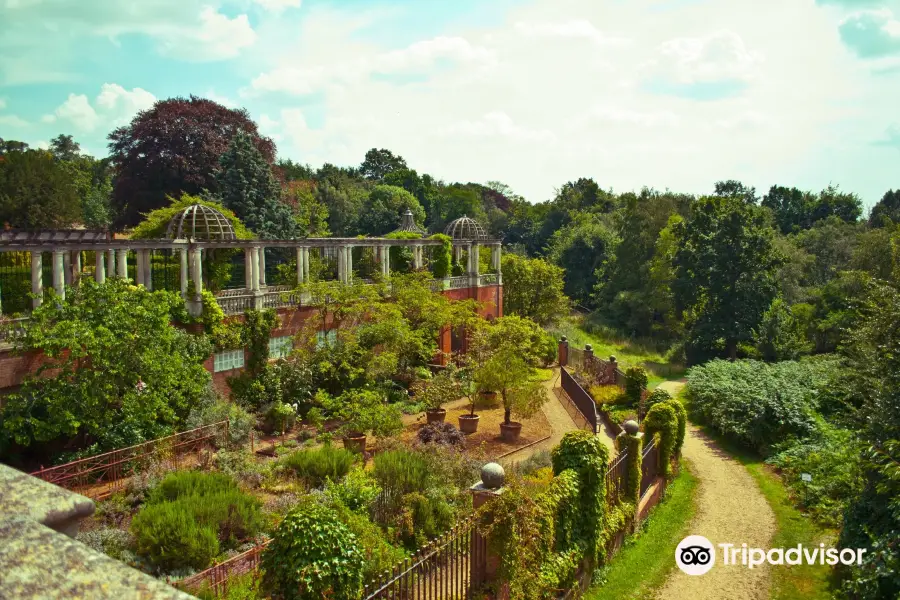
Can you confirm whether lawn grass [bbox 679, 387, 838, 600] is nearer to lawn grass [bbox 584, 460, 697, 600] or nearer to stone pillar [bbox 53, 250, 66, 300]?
lawn grass [bbox 584, 460, 697, 600]

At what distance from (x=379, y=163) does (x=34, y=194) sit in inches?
2167

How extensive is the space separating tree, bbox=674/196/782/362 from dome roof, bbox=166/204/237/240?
86.3ft

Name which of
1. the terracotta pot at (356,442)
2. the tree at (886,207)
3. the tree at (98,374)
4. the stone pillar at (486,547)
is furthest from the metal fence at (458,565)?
the tree at (886,207)

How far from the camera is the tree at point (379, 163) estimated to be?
9056 cm

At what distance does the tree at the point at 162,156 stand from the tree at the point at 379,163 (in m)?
49.5

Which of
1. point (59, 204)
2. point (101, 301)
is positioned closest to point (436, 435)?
point (101, 301)

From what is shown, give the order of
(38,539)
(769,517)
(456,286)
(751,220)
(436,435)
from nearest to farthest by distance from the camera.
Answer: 1. (38,539)
2. (769,517)
3. (436,435)
4. (456,286)
5. (751,220)

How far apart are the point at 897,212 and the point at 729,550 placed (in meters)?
54.7

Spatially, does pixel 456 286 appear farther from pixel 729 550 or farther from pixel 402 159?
pixel 402 159

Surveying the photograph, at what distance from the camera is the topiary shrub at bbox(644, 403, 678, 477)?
16375mm

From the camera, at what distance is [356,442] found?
18.3 metres

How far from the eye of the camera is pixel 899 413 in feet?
37.2

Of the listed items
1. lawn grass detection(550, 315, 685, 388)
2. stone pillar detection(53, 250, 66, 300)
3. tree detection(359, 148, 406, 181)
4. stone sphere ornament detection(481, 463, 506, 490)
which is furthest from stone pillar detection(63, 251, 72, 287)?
tree detection(359, 148, 406, 181)

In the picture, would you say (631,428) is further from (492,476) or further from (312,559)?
(312,559)
